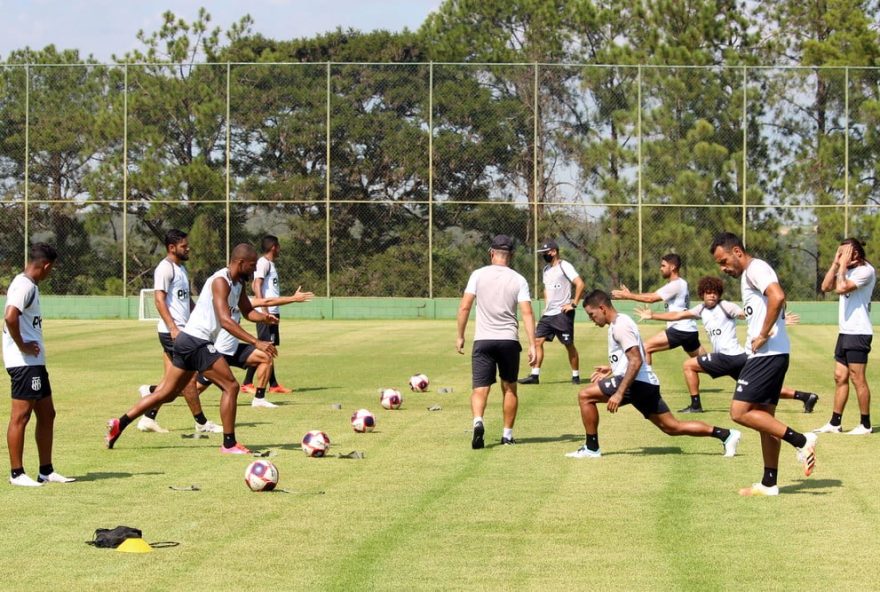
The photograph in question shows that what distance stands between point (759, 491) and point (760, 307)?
1.40 m

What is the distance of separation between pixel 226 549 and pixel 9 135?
4023 cm

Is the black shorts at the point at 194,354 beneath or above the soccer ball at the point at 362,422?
above

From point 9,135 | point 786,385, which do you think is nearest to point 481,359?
point 786,385

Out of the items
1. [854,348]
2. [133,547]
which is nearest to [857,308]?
[854,348]

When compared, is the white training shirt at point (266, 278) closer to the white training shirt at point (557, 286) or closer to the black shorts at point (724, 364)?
the white training shirt at point (557, 286)

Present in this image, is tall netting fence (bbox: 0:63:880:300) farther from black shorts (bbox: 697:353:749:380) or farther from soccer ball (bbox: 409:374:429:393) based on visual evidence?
black shorts (bbox: 697:353:749:380)

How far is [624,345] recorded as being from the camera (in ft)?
42.0

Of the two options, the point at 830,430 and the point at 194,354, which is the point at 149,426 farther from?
the point at 830,430

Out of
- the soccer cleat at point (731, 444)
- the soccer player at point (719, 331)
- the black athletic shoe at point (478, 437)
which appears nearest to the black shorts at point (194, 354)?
the black athletic shoe at point (478, 437)

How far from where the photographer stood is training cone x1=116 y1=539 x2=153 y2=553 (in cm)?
906

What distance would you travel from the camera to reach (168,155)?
46594mm

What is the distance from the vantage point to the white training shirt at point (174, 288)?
15.7 metres

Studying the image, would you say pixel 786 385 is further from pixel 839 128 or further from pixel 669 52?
pixel 669 52

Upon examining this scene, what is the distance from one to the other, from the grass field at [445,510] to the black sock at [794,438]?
1.35 ft
